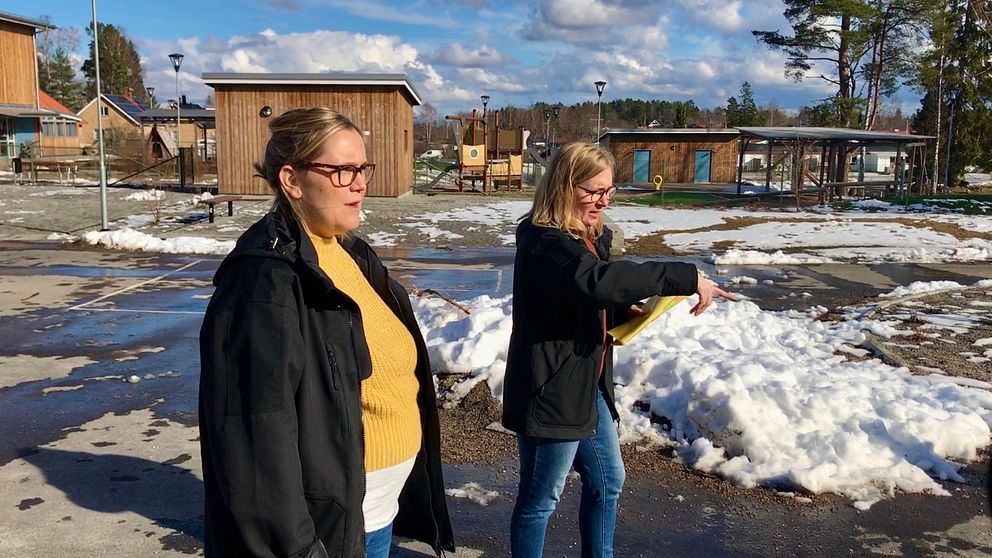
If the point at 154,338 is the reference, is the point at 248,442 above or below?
above

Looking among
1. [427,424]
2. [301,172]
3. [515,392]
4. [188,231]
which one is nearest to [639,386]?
[515,392]

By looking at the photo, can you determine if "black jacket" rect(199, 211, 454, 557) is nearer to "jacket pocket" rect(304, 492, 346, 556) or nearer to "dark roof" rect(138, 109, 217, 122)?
"jacket pocket" rect(304, 492, 346, 556)

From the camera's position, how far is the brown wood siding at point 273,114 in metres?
26.1

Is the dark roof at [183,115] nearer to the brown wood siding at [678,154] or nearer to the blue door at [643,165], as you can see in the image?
the brown wood siding at [678,154]

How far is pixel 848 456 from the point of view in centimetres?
468

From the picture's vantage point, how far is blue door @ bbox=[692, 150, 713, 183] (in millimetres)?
45750

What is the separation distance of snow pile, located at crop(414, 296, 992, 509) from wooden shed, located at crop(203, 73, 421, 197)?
20348 mm

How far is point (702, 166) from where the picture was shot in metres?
46.0

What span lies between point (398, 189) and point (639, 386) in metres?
22.5

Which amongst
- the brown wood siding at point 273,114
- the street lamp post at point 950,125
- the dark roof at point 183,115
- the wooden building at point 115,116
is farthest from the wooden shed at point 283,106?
the wooden building at point 115,116

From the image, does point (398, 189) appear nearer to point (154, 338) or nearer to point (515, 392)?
point (154, 338)

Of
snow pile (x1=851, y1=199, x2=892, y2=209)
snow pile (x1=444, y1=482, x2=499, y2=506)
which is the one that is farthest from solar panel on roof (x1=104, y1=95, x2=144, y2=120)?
snow pile (x1=444, y1=482, x2=499, y2=506)

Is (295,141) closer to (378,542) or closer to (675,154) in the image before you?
(378,542)

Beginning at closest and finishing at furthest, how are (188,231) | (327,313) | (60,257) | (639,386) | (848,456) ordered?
(327,313) → (848,456) → (639,386) → (60,257) → (188,231)
